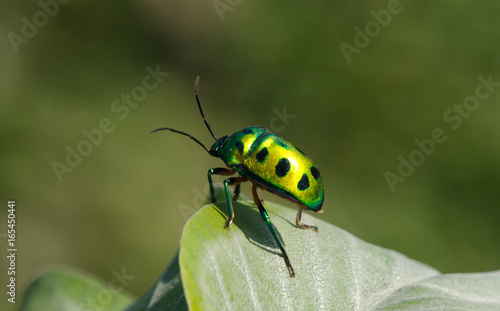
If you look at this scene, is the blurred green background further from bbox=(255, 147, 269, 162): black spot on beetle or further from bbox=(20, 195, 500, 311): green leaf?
bbox=(20, 195, 500, 311): green leaf

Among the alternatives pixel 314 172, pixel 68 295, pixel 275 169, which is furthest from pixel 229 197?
pixel 68 295

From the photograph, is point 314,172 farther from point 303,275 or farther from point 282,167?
point 303,275

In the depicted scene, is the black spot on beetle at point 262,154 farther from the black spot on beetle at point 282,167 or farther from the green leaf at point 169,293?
the green leaf at point 169,293

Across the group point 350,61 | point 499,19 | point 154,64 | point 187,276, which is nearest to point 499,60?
point 499,19

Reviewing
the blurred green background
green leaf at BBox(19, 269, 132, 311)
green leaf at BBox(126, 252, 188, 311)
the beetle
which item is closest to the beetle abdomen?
the beetle

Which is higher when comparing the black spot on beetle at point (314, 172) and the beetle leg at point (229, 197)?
the beetle leg at point (229, 197)

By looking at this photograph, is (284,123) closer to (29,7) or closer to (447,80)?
(447,80)

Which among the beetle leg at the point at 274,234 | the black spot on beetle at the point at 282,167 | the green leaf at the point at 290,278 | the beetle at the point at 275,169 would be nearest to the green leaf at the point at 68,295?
the green leaf at the point at 290,278
